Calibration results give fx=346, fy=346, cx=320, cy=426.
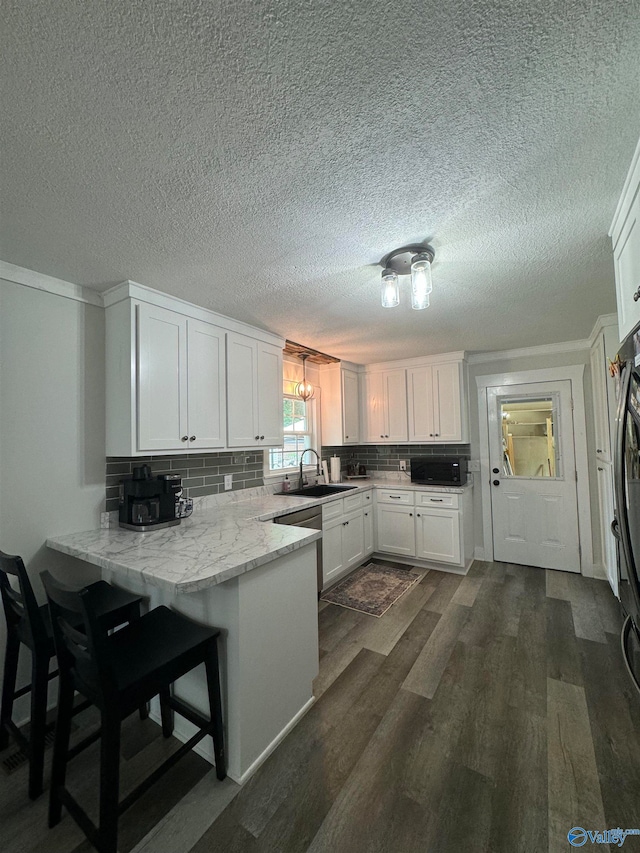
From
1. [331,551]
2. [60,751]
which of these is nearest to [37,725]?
[60,751]

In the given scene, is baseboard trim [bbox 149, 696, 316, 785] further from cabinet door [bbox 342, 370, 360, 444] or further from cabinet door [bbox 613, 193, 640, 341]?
cabinet door [bbox 342, 370, 360, 444]

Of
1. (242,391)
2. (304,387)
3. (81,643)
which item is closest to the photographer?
(81,643)

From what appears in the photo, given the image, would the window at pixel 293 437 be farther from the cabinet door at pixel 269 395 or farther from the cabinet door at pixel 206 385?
the cabinet door at pixel 206 385

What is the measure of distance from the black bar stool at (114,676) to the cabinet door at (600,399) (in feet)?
10.5

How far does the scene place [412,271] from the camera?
1.78 m

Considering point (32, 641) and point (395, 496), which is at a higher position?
point (395, 496)

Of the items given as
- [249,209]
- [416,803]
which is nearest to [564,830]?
[416,803]

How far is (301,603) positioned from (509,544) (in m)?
3.11

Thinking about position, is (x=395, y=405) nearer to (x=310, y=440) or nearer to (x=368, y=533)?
(x=310, y=440)

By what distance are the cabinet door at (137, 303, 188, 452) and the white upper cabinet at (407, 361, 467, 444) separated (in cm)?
279

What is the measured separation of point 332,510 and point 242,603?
1910mm

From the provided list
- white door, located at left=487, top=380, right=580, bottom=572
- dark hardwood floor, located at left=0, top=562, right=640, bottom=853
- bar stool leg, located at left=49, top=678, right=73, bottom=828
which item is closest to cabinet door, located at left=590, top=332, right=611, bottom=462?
white door, located at left=487, top=380, right=580, bottom=572

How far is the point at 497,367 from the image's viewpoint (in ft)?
13.2

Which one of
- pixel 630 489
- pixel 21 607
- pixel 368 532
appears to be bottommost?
pixel 368 532
